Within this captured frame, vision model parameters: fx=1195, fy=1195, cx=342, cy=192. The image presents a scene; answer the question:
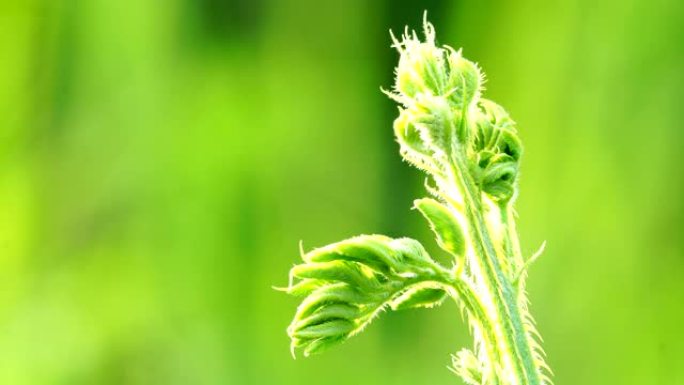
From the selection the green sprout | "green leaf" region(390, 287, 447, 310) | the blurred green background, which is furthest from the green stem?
the blurred green background

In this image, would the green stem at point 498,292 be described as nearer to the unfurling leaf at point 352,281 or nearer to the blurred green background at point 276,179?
the unfurling leaf at point 352,281

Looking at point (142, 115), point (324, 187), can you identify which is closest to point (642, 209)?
point (324, 187)

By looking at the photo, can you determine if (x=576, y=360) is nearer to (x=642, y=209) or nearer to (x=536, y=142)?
(x=642, y=209)

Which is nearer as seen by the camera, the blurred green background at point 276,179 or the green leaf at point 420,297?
the green leaf at point 420,297

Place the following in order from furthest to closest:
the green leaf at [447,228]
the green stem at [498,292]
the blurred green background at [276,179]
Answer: the blurred green background at [276,179] → the green leaf at [447,228] → the green stem at [498,292]

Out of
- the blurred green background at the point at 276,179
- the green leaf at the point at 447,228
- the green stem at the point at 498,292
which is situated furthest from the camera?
the blurred green background at the point at 276,179

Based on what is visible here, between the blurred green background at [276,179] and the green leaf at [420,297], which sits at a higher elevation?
the blurred green background at [276,179]

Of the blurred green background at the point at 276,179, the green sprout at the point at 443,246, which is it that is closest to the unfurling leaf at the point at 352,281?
the green sprout at the point at 443,246

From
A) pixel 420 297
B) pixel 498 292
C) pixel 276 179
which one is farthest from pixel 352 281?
pixel 276 179
